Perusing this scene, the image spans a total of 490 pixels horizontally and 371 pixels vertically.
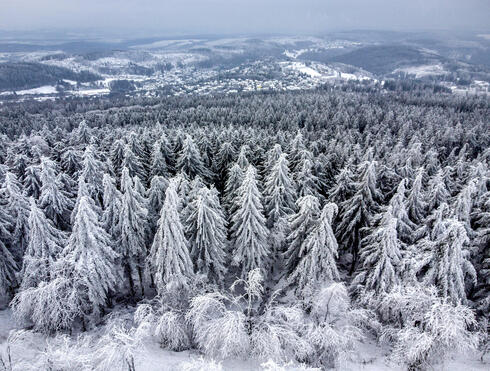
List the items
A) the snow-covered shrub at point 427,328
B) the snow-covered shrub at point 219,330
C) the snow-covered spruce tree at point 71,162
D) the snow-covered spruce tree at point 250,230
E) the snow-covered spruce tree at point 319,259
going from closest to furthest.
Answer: the snow-covered shrub at point 427,328
the snow-covered shrub at point 219,330
the snow-covered spruce tree at point 319,259
the snow-covered spruce tree at point 250,230
the snow-covered spruce tree at point 71,162

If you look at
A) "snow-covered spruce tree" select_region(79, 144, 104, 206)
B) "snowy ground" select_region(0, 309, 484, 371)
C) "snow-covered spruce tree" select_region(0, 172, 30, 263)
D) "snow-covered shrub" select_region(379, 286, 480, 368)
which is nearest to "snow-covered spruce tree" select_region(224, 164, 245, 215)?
"snow-covered spruce tree" select_region(79, 144, 104, 206)

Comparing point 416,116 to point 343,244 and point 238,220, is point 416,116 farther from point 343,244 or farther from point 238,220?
point 238,220

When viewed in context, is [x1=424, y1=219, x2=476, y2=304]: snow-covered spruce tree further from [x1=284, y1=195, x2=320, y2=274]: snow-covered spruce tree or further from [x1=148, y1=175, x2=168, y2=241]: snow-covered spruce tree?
[x1=148, y1=175, x2=168, y2=241]: snow-covered spruce tree

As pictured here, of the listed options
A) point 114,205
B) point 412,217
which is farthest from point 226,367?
point 412,217

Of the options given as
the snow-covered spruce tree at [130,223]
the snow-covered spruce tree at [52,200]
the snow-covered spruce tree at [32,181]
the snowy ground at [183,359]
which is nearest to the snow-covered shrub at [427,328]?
the snowy ground at [183,359]

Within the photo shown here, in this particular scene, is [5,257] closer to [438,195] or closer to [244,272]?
[244,272]

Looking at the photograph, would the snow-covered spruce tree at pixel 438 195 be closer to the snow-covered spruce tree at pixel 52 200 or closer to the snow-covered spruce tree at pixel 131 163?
the snow-covered spruce tree at pixel 131 163
